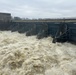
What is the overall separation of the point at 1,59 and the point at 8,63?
2.20 feet

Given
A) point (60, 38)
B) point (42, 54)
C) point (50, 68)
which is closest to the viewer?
point (50, 68)

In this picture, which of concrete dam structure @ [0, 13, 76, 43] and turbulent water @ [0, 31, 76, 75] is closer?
turbulent water @ [0, 31, 76, 75]

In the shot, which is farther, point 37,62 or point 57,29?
point 57,29

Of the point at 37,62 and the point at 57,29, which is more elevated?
the point at 57,29

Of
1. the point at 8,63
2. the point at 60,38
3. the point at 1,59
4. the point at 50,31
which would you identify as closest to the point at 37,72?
the point at 8,63

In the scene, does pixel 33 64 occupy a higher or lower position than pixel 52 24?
lower

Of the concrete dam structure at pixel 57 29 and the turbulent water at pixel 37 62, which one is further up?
the concrete dam structure at pixel 57 29

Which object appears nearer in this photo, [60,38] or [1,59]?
[1,59]

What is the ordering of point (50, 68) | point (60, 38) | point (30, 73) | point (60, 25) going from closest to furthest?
point (30, 73) → point (50, 68) → point (60, 38) → point (60, 25)

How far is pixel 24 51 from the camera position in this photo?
28.6 feet

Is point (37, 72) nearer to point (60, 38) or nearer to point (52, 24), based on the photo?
point (60, 38)

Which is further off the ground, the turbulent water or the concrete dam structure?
the concrete dam structure

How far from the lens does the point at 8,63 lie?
288 inches

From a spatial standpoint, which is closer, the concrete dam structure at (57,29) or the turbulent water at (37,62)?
the turbulent water at (37,62)
